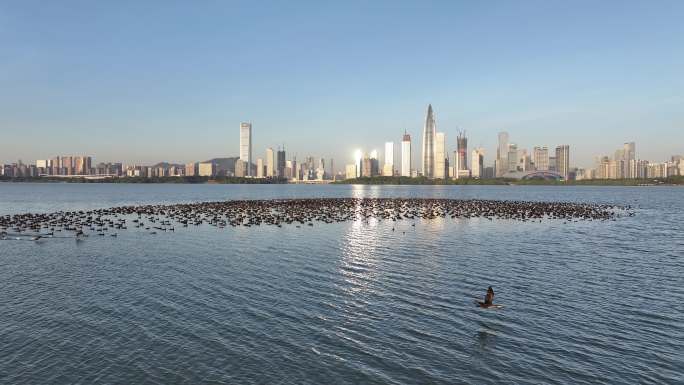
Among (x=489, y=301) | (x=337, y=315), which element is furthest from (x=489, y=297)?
(x=337, y=315)

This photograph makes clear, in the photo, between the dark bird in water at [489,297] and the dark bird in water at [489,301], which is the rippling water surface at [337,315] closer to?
the dark bird in water at [489,301]

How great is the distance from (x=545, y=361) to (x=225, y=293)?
16.9 m

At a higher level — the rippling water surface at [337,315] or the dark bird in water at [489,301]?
the dark bird in water at [489,301]

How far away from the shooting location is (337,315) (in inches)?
832

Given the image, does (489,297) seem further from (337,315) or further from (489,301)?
(337,315)

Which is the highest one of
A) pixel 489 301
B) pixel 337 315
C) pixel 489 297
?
pixel 489 297

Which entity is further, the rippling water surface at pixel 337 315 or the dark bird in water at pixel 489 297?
the dark bird in water at pixel 489 297

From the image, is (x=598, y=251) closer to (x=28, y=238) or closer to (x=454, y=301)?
(x=454, y=301)

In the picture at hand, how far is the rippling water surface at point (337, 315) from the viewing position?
50.8 ft

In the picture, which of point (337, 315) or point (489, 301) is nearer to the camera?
point (337, 315)

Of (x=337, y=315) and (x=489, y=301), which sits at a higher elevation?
(x=489, y=301)

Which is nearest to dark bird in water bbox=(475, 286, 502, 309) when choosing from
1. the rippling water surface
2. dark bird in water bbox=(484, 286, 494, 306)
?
dark bird in water bbox=(484, 286, 494, 306)

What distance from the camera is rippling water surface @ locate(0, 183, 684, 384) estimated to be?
15477mm

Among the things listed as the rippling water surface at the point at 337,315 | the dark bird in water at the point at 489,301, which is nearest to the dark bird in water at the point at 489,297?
the dark bird in water at the point at 489,301
